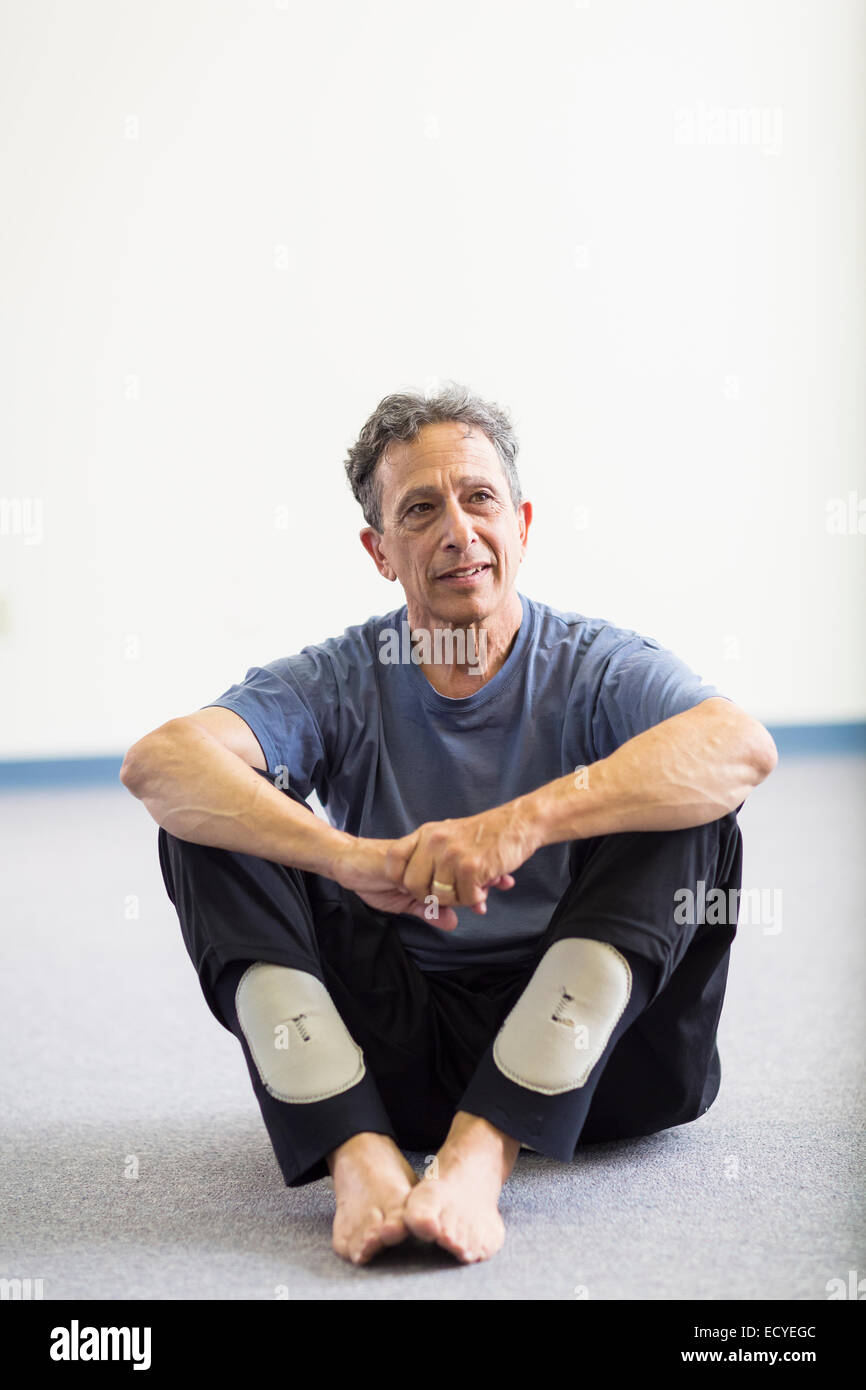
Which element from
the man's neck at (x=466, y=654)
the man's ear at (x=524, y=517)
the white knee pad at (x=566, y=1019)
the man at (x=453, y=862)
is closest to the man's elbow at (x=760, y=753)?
the man at (x=453, y=862)

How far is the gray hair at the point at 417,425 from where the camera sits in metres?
1.69

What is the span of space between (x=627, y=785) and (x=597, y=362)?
4.21 meters

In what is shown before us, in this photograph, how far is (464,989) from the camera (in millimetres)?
1493

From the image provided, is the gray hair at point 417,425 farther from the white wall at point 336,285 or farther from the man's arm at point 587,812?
the white wall at point 336,285

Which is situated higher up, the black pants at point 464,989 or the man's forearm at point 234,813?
the man's forearm at point 234,813

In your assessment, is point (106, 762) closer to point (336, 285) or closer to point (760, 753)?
point (336, 285)

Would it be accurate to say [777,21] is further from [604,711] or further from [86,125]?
[604,711]

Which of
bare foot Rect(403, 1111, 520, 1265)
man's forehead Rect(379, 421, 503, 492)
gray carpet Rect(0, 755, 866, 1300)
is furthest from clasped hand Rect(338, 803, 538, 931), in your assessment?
man's forehead Rect(379, 421, 503, 492)

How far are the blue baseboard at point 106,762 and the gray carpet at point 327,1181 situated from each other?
2.72 meters

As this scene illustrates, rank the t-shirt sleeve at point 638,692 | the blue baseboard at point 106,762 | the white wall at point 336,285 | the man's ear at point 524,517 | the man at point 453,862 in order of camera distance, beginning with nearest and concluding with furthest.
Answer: the man at point 453,862
the t-shirt sleeve at point 638,692
the man's ear at point 524,517
the white wall at point 336,285
the blue baseboard at point 106,762

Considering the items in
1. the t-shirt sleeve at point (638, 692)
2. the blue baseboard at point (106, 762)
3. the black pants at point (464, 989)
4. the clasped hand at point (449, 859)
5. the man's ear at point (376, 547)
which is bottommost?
the blue baseboard at point (106, 762)

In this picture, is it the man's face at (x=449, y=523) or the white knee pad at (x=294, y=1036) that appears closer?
the white knee pad at (x=294, y=1036)

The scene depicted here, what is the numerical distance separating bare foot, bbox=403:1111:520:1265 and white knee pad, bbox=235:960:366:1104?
13cm

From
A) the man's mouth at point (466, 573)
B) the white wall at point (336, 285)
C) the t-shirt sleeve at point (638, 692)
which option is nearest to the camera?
the t-shirt sleeve at point (638, 692)
